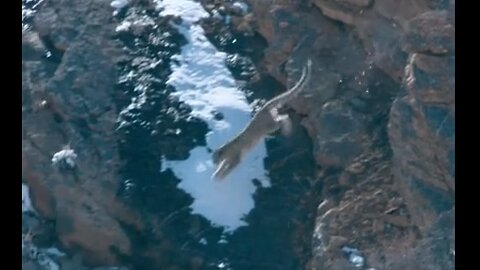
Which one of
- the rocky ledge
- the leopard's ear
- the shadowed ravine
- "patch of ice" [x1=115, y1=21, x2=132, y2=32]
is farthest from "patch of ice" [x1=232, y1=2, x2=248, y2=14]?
the leopard's ear

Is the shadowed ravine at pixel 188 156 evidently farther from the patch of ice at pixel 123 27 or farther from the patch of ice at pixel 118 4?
the patch of ice at pixel 118 4

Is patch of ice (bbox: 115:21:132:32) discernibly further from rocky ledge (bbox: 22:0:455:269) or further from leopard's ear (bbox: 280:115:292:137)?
leopard's ear (bbox: 280:115:292:137)

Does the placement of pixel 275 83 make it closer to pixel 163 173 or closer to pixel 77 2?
pixel 163 173

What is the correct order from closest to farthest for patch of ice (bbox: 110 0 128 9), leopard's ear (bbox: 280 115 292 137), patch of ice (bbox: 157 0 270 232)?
patch of ice (bbox: 157 0 270 232) < leopard's ear (bbox: 280 115 292 137) < patch of ice (bbox: 110 0 128 9)

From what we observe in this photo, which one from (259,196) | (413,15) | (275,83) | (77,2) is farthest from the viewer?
(77,2)

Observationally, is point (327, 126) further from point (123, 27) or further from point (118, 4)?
point (118, 4)

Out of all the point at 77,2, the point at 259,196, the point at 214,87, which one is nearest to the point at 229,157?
the point at 259,196

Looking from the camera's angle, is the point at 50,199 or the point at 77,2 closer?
the point at 50,199
